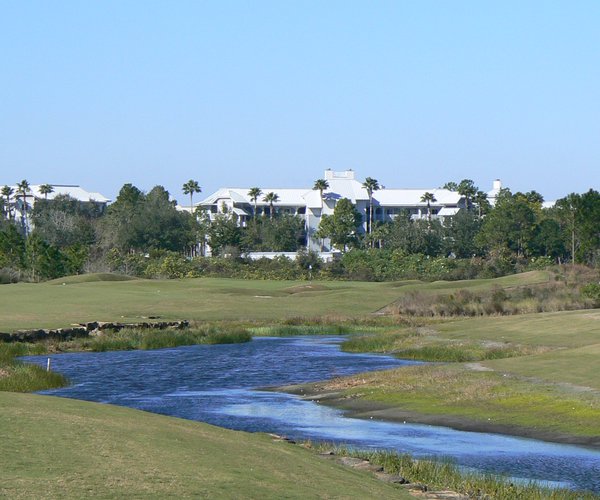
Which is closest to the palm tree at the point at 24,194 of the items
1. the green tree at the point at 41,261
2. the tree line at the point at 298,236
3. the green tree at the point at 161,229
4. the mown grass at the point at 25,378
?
the tree line at the point at 298,236

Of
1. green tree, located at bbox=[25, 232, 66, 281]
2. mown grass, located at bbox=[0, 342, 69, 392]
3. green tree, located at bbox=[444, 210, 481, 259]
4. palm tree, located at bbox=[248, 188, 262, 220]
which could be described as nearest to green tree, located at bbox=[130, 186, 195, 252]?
palm tree, located at bbox=[248, 188, 262, 220]

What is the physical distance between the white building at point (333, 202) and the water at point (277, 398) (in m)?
108

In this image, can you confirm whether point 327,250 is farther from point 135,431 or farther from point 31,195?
point 135,431

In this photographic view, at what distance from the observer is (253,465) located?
21.0 m

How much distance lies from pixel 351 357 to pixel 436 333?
29.3 feet

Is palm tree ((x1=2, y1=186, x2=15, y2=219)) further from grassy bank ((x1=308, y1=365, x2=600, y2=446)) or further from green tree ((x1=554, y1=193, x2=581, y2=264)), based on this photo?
grassy bank ((x1=308, y1=365, x2=600, y2=446))

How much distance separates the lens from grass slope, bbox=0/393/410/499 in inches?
667

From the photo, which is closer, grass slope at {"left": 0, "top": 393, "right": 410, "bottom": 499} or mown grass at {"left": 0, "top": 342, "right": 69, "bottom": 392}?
grass slope at {"left": 0, "top": 393, "right": 410, "bottom": 499}

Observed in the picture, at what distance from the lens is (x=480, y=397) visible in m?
37.8

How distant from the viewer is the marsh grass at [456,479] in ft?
74.7

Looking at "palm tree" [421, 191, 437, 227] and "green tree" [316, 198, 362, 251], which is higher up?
"palm tree" [421, 191, 437, 227]

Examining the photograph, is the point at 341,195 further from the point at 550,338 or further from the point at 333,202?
the point at 550,338

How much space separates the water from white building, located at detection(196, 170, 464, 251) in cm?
Result: 10824

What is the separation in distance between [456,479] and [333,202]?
15474cm
